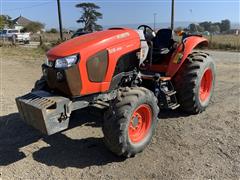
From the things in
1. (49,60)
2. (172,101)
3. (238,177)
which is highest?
(49,60)

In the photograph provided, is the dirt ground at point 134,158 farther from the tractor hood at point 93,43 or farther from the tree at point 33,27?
the tree at point 33,27

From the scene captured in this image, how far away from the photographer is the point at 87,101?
4.10 metres

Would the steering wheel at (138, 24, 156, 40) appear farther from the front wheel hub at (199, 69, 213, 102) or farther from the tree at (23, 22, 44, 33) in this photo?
the tree at (23, 22, 44, 33)

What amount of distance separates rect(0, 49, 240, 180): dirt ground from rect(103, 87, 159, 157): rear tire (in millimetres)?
200

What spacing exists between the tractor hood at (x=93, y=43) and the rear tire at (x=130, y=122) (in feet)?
2.18

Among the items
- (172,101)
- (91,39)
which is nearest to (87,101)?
(91,39)

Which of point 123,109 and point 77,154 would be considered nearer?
point 123,109

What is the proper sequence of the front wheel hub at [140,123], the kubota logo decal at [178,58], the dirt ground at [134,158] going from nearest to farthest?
the dirt ground at [134,158], the front wheel hub at [140,123], the kubota logo decal at [178,58]

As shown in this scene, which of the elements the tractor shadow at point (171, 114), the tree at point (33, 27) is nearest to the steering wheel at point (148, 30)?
the tractor shadow at point (171, 114)

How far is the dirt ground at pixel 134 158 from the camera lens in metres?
3.75

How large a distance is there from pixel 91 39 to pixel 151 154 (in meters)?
1.75

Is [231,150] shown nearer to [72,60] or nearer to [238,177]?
[238,177]

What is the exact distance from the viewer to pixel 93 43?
396cm

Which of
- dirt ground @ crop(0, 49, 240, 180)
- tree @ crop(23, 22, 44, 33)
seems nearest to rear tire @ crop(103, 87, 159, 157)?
dirt ground @ crop(0, 49, 240, 180)
